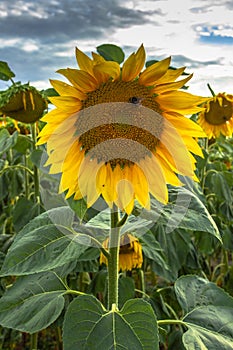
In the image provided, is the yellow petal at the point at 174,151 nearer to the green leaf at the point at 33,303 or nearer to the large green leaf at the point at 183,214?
the large green leaf at the point at 183,214

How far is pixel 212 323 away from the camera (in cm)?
71

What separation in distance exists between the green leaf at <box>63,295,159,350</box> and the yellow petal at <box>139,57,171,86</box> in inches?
10.2

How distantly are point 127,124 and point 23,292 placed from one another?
0.99ft

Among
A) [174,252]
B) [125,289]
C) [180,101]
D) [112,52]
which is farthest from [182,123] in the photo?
[174,252]

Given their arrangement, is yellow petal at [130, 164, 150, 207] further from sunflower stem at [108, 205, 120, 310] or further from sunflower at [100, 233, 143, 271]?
sunflower at [100, 233, 143, 271]

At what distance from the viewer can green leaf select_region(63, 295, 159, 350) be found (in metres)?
0.58

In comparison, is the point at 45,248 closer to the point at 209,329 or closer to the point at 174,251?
the point at 209,329

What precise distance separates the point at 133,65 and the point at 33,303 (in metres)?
0.35

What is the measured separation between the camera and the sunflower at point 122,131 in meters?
0.61

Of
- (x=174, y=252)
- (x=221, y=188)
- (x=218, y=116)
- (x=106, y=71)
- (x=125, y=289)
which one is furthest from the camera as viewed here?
(x=218, y=116)

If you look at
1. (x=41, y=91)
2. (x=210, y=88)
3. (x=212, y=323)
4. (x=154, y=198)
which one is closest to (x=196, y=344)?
(x=212, y=323)

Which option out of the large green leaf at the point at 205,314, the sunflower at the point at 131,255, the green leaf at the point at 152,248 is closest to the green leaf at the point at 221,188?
the sunflower at the point at 131,255

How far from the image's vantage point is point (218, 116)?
157 centimetres

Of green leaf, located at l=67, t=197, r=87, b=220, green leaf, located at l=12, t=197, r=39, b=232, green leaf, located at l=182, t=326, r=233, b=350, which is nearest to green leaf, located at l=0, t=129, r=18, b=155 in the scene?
green leaf, located at l=12, t=197, r=39, b=232
